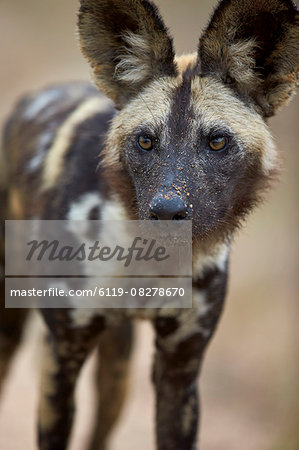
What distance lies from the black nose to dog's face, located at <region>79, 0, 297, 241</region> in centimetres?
3

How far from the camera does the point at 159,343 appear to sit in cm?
345

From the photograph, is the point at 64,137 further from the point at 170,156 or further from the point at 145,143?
the point at 170,156

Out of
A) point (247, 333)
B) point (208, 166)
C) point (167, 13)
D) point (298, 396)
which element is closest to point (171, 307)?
point (208, 166)

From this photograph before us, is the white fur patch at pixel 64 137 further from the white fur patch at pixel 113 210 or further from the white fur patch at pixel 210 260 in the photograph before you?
the white fur patch at pixel 210 260

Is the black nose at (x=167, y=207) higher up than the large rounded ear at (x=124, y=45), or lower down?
lower down

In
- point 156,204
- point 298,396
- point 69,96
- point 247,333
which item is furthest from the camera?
point 247,333

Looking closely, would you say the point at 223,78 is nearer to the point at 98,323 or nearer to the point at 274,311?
the point at 98,323

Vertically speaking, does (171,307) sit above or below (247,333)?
above

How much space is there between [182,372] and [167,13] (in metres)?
7.56

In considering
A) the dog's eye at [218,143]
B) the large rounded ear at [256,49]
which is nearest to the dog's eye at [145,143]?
the dog's eye at [218,143]

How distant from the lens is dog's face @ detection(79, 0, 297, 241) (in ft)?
9.60

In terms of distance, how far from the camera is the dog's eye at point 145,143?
302 cm

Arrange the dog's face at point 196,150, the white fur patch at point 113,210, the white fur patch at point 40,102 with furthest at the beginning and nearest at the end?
the white fur patch at point 40,102, the white fur patch at point 113,210, the dog's face at point 196,150

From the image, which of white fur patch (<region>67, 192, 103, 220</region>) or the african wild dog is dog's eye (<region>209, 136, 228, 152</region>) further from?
white fur patch (<region>67, 192, 103, 220</region>)
